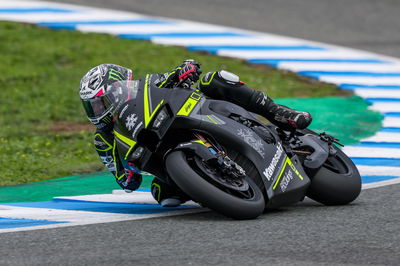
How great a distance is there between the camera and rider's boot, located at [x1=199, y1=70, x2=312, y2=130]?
745 centimetres

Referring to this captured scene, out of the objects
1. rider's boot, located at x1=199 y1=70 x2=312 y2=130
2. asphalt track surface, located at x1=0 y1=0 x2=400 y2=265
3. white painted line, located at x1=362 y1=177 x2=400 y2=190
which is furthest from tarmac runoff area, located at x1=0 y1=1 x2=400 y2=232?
asphalt track surface, located at x1=0 y1=0 x2=400 y2=265

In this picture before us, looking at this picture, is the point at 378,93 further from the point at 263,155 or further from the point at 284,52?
the point at 263,155

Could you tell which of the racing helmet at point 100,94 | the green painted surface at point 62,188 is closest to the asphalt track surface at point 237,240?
the racing helmet at point 100,94

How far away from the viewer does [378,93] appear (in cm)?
1253

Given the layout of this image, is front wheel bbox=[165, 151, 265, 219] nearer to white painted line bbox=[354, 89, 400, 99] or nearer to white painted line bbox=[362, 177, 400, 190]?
white painted line bbox=[362, 177, 400, 190]

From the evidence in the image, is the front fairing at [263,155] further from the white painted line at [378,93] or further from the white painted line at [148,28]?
the white painted line at [148,28]

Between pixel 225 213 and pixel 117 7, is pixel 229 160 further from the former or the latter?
pixel 117 7

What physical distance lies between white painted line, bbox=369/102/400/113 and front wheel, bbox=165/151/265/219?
526 cm

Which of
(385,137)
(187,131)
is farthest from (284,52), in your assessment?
(187,131)

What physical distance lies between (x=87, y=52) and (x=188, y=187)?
8988mm

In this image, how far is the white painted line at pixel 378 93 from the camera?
12.3 meters

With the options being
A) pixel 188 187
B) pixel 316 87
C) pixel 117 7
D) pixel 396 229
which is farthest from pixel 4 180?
pixel 117 7

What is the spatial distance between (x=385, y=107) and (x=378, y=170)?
128 inches

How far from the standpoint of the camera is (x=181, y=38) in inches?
623
